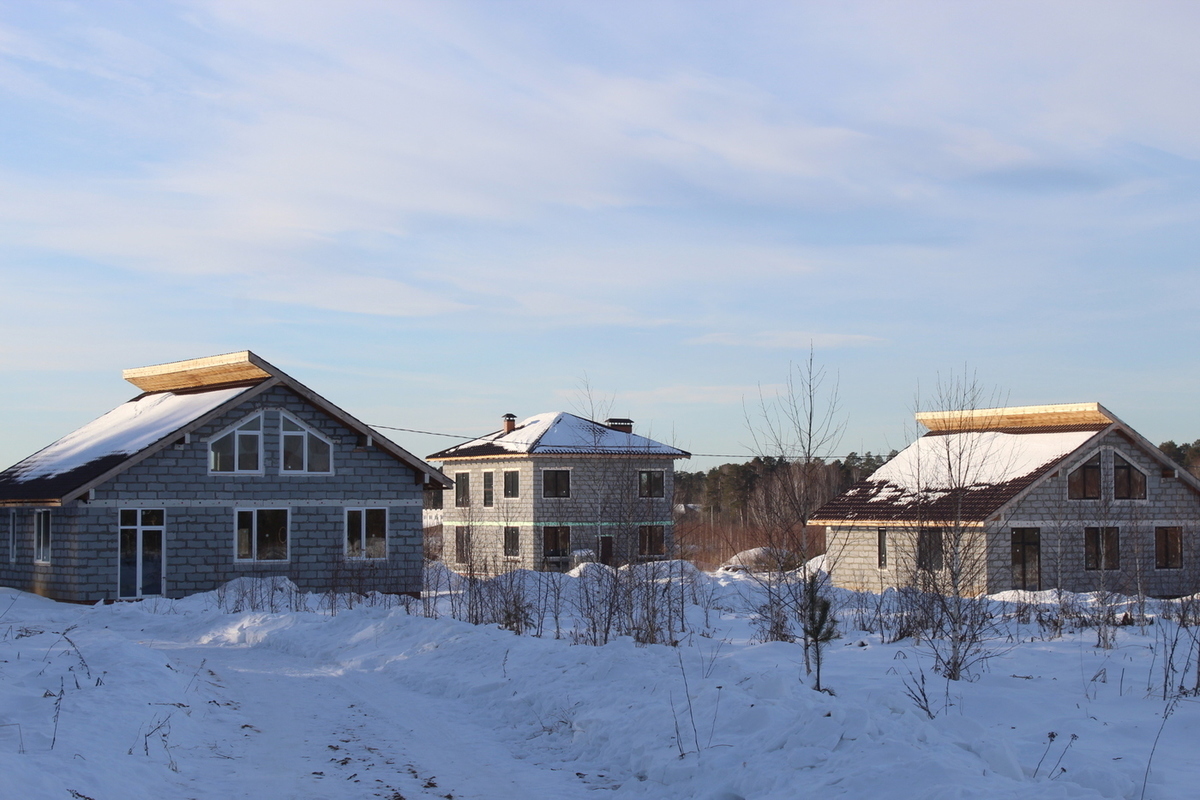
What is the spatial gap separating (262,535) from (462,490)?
2676cm

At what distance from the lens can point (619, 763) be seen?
9.19 metres

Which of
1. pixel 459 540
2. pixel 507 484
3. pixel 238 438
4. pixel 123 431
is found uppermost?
pixel 123 431

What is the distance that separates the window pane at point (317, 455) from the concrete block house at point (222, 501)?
3cm

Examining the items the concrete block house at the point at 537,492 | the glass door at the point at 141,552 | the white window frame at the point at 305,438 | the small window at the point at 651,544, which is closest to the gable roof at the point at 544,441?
the concrete block house at the point at 537,492

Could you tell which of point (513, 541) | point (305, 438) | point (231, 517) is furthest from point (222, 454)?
point (513, 541)

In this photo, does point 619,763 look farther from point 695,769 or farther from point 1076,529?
point 1076,529

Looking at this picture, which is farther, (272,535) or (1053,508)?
(1053,508)

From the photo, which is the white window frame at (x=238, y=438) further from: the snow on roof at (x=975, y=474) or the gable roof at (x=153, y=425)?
the snow on roof at (x=975, y=474)

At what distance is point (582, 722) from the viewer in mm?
10273

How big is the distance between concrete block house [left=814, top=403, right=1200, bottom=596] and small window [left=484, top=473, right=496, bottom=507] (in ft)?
63.4

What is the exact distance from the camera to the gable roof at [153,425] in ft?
90.6

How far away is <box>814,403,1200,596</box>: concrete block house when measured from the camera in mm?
34062

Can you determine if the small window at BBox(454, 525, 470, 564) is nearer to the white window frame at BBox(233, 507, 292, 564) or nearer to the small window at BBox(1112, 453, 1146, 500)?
the white window frame at BBox(233, 507, 292, 564)

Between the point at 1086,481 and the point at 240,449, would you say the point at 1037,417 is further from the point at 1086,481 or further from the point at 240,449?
the point at 240,449
